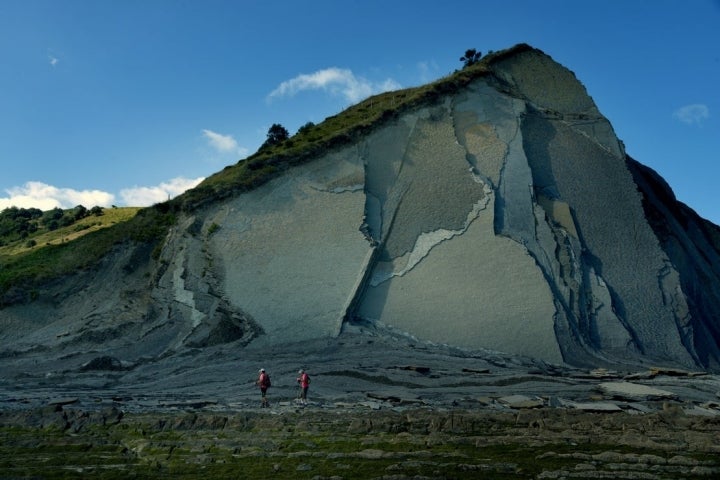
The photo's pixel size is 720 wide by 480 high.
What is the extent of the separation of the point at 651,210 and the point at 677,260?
2.56 meters

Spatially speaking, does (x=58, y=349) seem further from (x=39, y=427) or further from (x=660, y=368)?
(x=660, y=368)

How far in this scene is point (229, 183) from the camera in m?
30.6

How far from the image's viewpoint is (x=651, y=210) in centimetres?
3350

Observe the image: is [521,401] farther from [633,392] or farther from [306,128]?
[306,128]

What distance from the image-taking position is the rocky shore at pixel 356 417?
11.6 m

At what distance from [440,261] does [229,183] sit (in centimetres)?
963

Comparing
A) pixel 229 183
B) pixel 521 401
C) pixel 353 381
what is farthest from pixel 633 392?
pixel 229 183

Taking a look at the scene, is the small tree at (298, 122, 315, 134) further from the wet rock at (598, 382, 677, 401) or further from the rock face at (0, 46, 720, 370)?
the wet rock at (598, 382, 677, 401)

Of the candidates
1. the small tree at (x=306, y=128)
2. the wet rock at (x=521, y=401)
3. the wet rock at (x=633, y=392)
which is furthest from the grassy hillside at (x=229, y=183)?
the wet rock at (x=633, y=392)

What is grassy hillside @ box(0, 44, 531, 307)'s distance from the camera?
30531mm

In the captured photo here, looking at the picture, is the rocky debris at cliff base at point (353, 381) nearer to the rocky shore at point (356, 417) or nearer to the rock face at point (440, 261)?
the rocky shore at point (356, 417)

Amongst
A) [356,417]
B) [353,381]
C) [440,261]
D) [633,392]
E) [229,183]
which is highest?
[229,183]

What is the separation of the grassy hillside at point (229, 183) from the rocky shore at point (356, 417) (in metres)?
7.95

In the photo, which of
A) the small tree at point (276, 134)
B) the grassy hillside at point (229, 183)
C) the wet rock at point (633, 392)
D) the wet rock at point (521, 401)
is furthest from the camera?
the small tree at point (276, 134)
